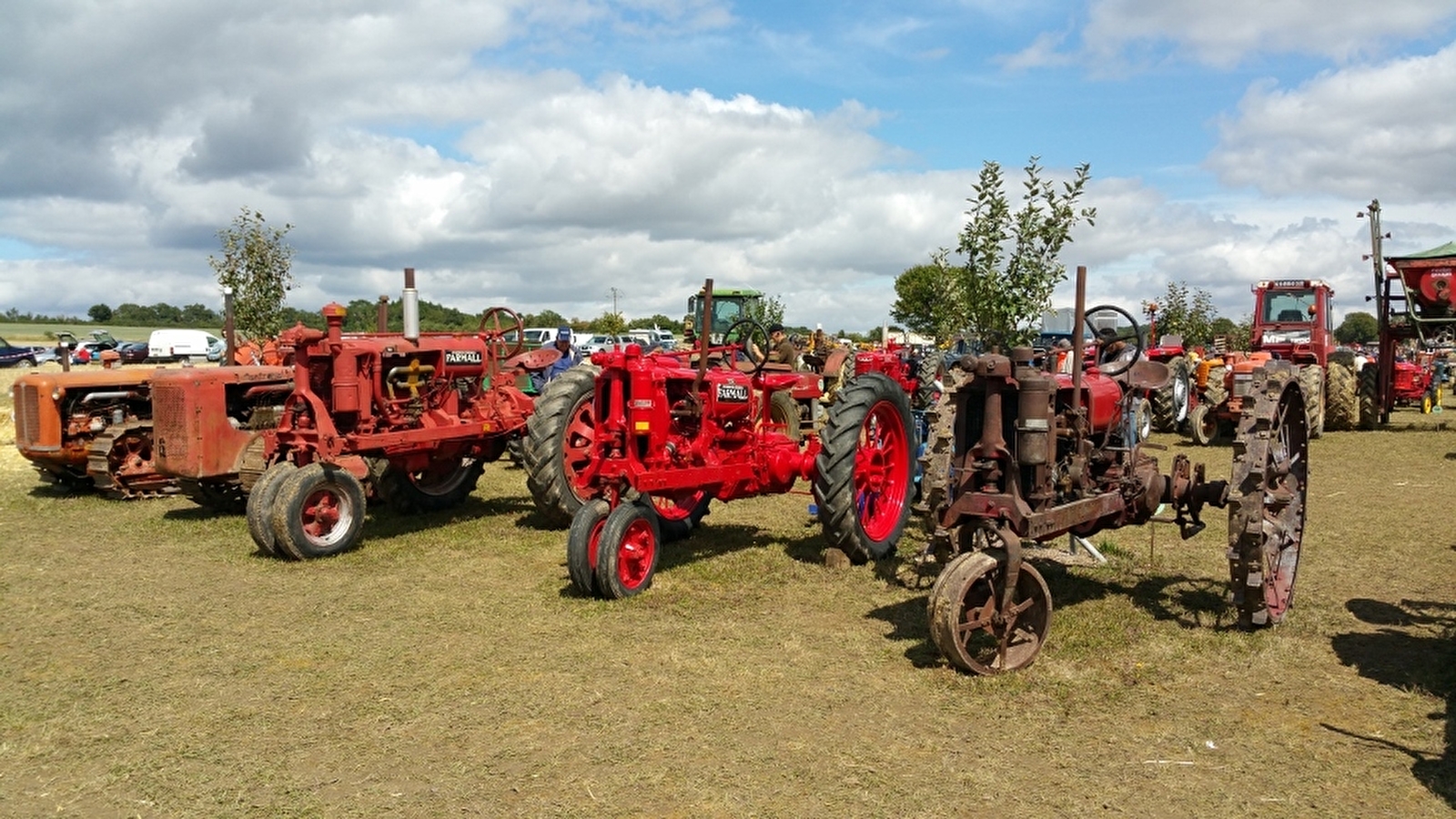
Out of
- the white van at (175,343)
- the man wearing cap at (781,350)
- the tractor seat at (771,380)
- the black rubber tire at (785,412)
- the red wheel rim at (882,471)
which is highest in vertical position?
the white van at (175,343)

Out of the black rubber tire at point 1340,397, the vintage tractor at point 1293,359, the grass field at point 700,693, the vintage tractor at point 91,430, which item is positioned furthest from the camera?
the black rubber tire at point 1340,397

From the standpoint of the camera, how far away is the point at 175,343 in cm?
4106

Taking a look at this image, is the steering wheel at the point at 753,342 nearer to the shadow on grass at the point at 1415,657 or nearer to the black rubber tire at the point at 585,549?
the black rubber tire at the point at 585,549

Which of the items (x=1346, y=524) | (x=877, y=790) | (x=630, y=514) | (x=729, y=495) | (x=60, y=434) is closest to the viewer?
(x=877, y=790)

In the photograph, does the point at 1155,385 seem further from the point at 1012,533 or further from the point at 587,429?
the point at 587,429

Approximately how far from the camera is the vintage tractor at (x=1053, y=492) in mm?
4930

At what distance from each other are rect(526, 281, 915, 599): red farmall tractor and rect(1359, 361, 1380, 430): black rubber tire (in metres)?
12.1

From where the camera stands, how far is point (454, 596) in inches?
260

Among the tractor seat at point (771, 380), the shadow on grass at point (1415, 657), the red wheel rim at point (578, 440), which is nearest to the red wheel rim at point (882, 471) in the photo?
the tractor seat at point (771, 380)

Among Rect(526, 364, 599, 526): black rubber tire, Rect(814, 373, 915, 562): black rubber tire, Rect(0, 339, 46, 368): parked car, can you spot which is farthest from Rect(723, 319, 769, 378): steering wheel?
Rect(0, 339, 46, 368): parked car

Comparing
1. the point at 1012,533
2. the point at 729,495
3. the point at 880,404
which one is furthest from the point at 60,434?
the point at 1012,533

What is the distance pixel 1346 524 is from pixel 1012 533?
5.12m

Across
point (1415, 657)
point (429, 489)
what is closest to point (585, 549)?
point (429, 489)

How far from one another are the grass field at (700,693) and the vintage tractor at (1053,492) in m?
0.27
